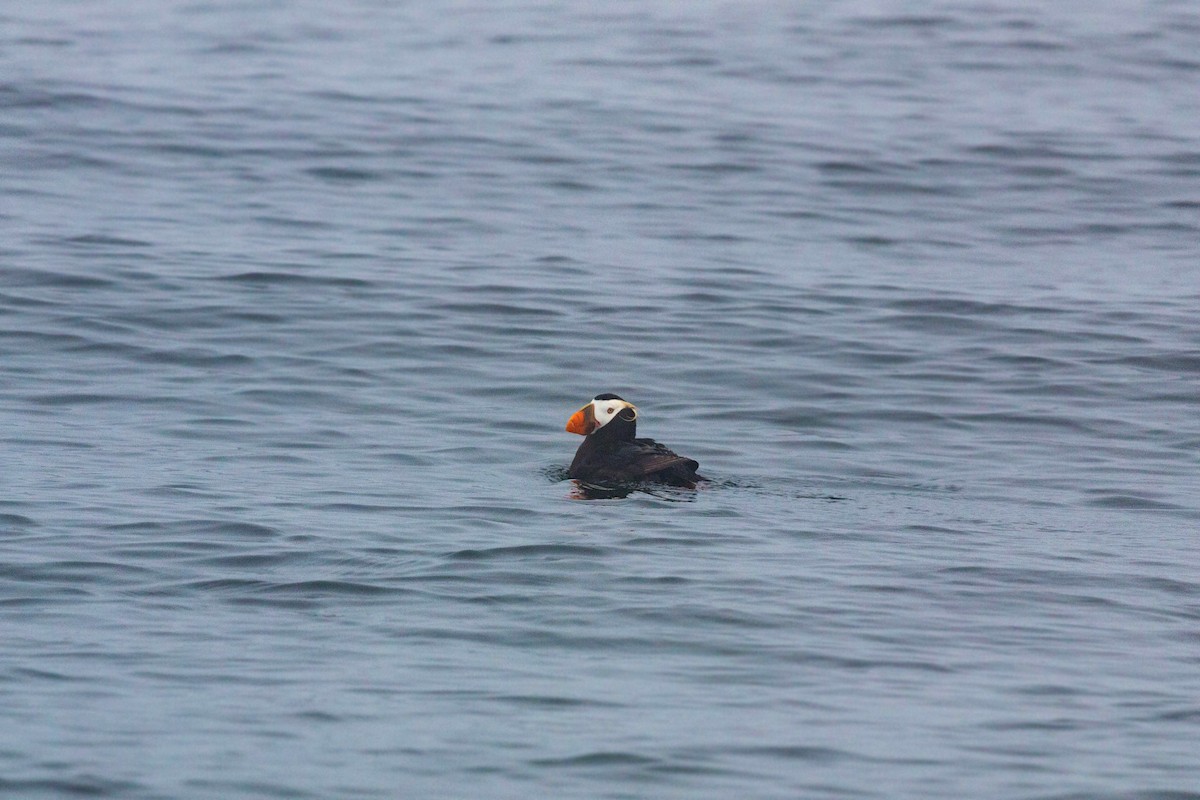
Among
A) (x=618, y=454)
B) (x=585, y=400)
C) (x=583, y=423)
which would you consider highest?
(x=583, y=423)

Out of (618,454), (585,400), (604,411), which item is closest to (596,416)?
(604,411)

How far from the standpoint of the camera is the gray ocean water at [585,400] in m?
6.95

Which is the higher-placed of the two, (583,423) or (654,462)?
(583,423)

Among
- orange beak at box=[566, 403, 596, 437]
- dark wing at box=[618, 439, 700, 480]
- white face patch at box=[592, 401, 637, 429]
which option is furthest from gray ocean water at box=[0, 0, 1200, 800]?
white face patch at box=[592, 401, 637, 429]

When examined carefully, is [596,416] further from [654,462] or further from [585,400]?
[585,400]

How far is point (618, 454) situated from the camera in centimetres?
1121

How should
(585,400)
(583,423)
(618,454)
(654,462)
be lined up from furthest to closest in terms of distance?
(585,400) → (583,423) → (618,454) → (654,462)

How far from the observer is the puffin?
10.9 m

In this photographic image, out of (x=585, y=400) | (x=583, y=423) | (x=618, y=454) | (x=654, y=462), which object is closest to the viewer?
(x=654, y=462)

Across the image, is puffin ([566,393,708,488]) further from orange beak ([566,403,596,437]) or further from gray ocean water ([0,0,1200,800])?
gray ocean water ([0,0,1200,800])

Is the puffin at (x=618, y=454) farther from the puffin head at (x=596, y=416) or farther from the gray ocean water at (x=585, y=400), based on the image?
the gray ocean water at (x=585, y=400)

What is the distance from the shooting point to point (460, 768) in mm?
6480

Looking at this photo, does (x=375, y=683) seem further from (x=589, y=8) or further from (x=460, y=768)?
(x=589, y=8)

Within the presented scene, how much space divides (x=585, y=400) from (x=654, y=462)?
10.8ft
